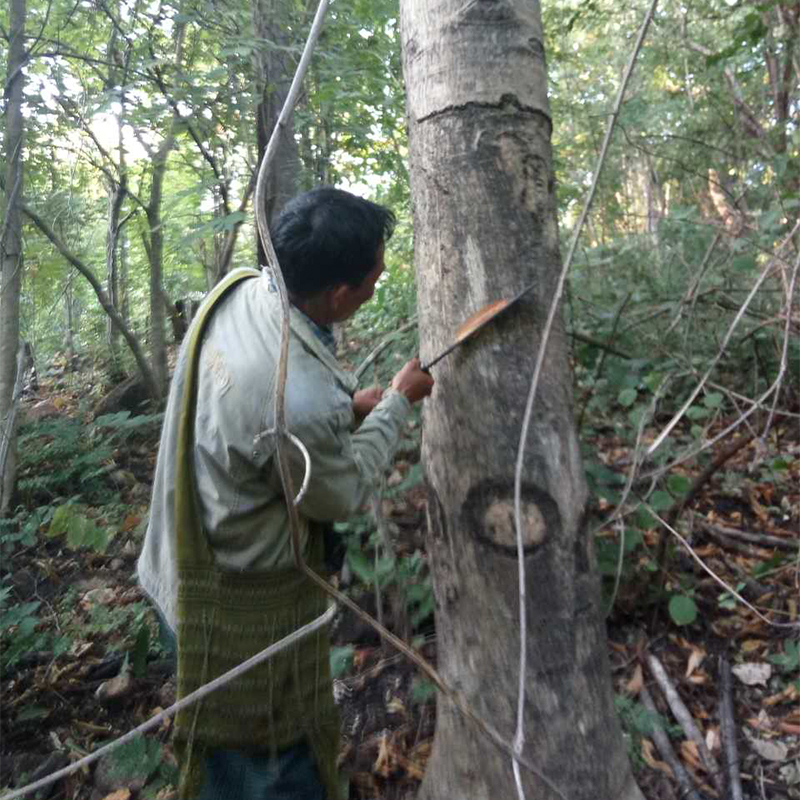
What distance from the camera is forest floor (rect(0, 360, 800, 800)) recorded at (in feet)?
7.01

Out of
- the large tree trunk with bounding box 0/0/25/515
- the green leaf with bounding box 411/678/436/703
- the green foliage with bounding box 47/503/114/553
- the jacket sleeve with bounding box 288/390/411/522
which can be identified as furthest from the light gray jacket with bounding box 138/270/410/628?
the large tree trunk with bounding box 0/0/25/515

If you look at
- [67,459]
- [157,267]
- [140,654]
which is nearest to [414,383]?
[140,654]

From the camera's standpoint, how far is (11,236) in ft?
12.6

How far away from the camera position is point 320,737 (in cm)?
171

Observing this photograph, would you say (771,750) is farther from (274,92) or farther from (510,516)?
(274,92)

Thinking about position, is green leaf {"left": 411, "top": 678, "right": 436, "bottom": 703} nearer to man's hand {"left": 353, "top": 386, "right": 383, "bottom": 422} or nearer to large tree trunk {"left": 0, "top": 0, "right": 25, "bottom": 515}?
man's hand {"left": 353, "top": 386, "right": 383, "bottom": 422}

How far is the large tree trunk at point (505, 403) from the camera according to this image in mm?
1494

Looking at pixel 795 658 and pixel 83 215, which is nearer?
pixel 795 658

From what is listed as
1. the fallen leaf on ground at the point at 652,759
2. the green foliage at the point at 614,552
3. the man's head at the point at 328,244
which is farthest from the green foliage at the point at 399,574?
the man's head at the point at 328,244

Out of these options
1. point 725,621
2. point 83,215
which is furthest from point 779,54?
point 83,215

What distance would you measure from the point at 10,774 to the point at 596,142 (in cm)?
478

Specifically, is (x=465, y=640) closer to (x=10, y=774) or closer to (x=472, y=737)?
(x=472, y=737)

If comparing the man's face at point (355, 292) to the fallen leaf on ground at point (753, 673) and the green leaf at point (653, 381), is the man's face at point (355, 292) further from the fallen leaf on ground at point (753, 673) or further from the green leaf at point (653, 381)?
the fallen leaf on ground at point (753, 673)

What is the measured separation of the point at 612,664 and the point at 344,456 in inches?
59.9
